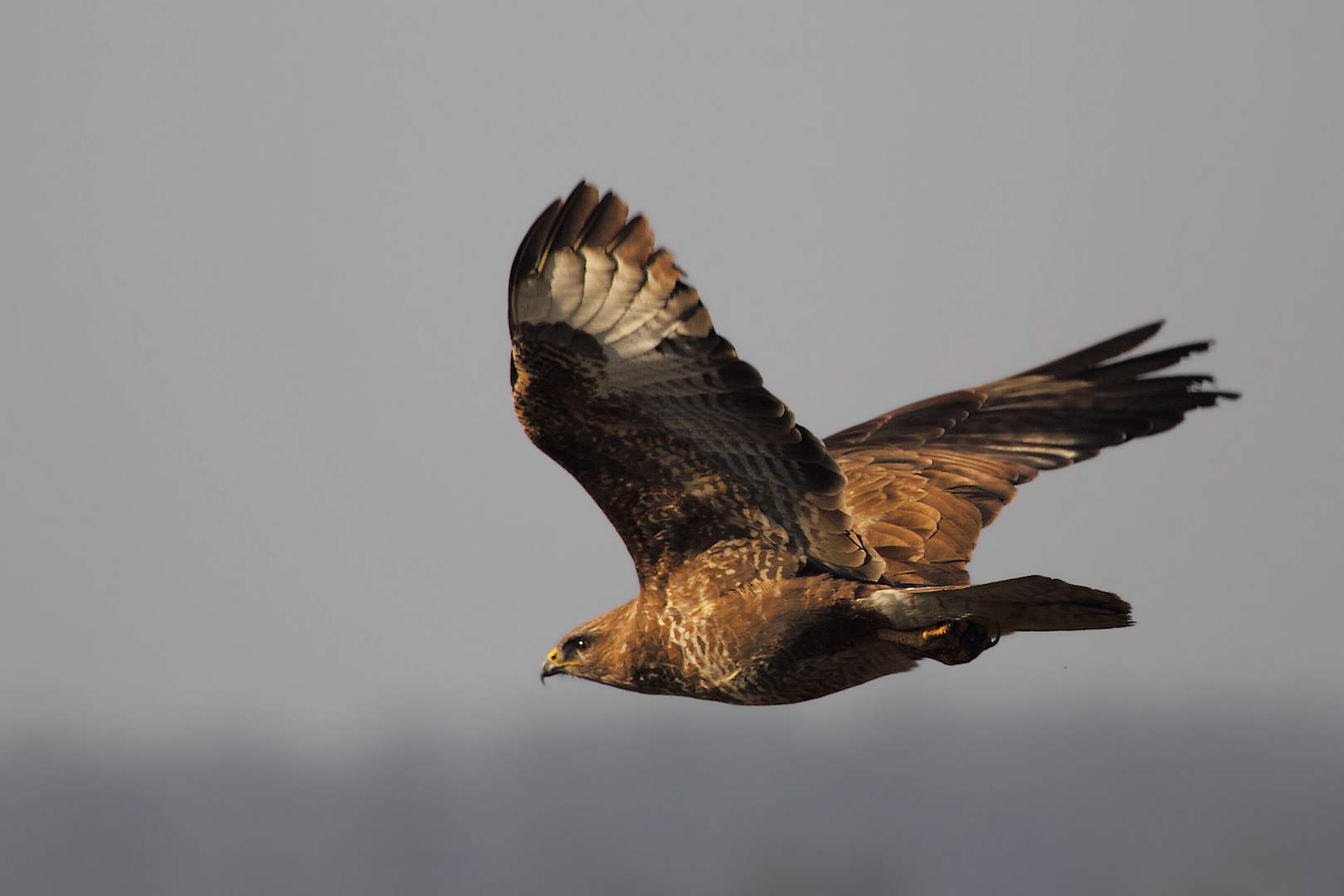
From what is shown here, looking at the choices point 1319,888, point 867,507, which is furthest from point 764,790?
point 867,507

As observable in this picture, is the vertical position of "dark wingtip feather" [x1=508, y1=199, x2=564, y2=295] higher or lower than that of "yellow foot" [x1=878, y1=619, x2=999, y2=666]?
higher

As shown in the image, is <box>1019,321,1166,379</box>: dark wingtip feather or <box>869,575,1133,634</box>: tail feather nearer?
<box>869,575,1133,634</box>: tail feather

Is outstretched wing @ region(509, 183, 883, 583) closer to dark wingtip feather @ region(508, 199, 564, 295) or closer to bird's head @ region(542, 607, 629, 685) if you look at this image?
dark wingtip feather @ region(508, 199, 564, 295)

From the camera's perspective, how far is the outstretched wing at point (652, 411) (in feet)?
21.2

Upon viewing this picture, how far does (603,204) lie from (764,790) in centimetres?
14856

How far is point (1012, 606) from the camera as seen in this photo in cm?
670

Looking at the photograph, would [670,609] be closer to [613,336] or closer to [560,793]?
[613,336]

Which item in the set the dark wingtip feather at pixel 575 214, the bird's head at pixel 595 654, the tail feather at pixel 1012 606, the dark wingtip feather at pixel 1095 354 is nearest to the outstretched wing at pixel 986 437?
the dark wingtip feather at pixel 1095 354

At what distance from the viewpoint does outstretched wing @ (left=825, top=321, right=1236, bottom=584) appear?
334 inches

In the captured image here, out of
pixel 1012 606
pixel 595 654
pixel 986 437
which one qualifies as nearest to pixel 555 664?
pixel 595 654

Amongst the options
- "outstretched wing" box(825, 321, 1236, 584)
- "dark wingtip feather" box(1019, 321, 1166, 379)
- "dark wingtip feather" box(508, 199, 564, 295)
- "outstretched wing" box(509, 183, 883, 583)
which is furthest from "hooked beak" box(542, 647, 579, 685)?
"dark wingtip feather" box(1019, 321, 1166, 379)

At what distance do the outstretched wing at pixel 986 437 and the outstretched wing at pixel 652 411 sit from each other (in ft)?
3.23

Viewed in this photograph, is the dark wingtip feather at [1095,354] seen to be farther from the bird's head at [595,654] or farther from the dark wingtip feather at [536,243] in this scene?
the dark wingtip feather at [536,243]

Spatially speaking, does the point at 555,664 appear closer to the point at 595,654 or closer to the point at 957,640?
the point at 595,654
